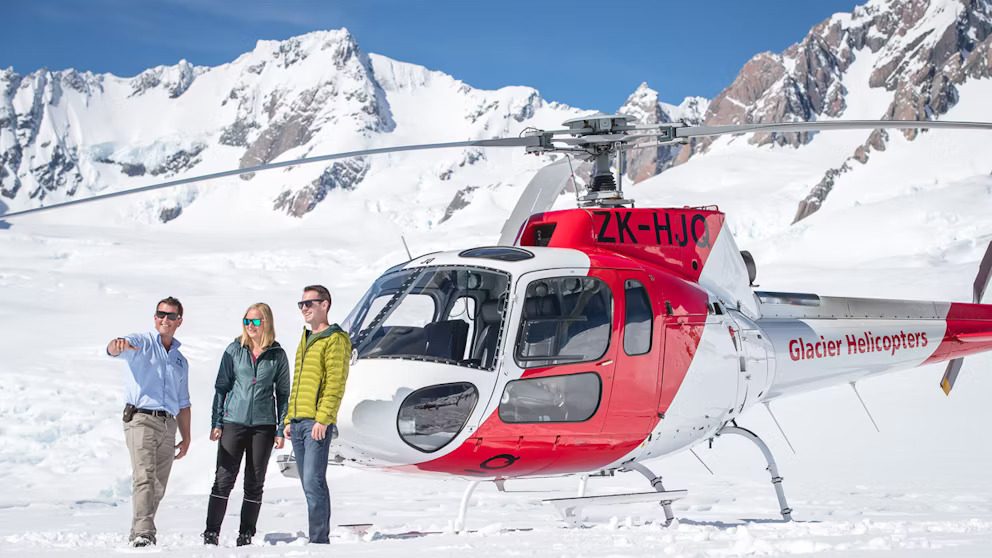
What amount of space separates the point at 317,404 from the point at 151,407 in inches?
33.5

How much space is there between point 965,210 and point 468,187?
116 metres

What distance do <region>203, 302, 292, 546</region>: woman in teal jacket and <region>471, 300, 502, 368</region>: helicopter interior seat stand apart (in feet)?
3.37

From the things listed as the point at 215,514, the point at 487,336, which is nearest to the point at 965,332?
the point at 487,336

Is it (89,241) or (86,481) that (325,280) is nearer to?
(89,241)

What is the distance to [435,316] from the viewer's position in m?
5.48

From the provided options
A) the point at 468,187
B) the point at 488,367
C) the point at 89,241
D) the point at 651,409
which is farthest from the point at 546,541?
the point at 468,187

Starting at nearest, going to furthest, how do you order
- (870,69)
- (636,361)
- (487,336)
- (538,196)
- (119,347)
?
1. (119,347)
2. (487,336)
3. (636,361)
4. (538,196)
5. (870,69)

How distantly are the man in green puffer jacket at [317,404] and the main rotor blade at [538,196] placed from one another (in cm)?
193

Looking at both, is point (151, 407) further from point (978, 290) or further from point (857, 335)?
point (978, 290)

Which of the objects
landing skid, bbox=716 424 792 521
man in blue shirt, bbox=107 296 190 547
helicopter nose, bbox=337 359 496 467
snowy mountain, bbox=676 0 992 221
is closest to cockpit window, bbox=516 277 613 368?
helicopter nose, bbox=337 359 496 467

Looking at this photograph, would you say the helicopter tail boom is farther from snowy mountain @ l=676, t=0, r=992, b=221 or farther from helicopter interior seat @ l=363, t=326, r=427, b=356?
snowy mountain @ l=676, t=0, r=992, b=221

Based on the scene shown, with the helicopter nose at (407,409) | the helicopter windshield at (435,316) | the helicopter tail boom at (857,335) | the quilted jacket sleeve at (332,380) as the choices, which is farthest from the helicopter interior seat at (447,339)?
the helicopter tail boom at (857,335)

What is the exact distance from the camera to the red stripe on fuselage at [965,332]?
805 centimetres

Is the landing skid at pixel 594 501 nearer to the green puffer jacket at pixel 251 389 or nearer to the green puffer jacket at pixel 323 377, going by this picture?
the green puffer jacket at pixel 323 377
